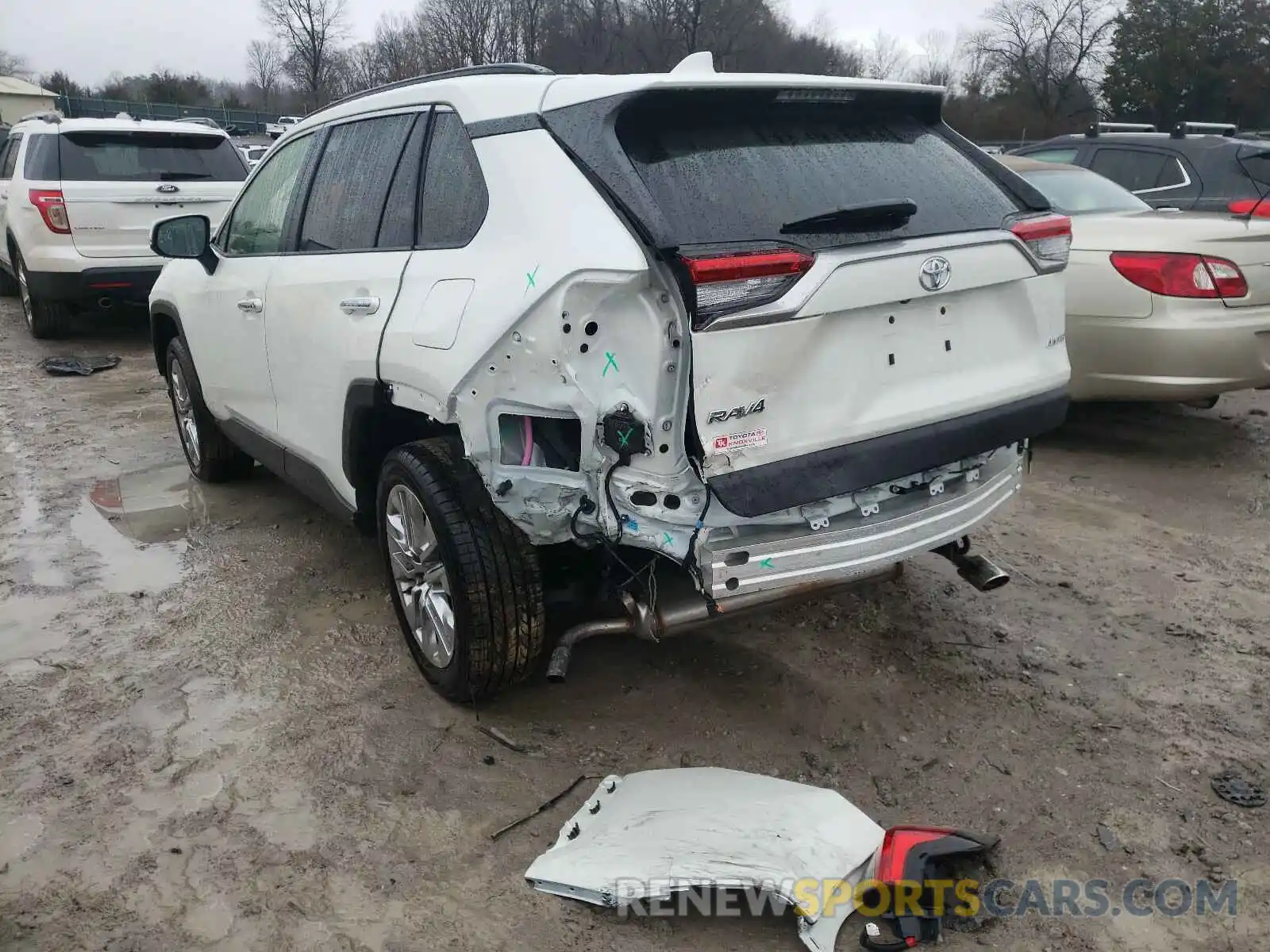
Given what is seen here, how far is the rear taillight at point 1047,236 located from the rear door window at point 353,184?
6.61ft

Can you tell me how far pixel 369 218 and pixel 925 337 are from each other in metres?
1.93

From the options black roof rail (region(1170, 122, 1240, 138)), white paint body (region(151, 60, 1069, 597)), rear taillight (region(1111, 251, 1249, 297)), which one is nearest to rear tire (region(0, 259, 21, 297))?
white paint body (region(151, 60, 1069, 597))

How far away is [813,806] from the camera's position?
2.65 m

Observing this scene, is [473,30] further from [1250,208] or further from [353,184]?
[353,184]

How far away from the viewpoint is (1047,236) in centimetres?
310

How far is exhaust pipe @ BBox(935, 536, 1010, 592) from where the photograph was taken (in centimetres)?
328

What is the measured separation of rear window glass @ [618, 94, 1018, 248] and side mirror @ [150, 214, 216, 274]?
2813 millimetres

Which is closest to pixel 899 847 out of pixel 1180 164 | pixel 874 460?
pixel 874 460

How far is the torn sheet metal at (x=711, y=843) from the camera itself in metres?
2.35

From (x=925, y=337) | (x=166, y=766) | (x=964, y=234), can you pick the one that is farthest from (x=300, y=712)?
(x=964, y=234)

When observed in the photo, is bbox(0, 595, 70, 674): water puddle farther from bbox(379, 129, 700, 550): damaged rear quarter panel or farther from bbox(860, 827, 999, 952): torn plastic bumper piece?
bbox(860, 827, 999, 952): torn plastic bumper piece

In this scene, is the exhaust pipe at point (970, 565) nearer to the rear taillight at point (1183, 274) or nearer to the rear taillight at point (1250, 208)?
the rear taillight at point (1183, 274)

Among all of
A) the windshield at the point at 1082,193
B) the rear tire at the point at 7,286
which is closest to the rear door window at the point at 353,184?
the windshield at the point at 1082,193

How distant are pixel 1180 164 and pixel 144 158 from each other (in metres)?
8.68
